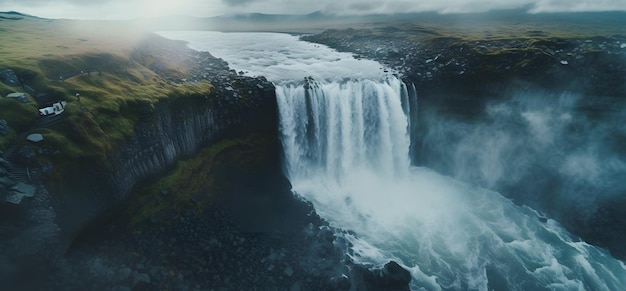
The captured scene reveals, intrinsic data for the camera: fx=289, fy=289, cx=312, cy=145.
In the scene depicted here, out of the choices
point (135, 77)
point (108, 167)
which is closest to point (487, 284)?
point (108, 167)

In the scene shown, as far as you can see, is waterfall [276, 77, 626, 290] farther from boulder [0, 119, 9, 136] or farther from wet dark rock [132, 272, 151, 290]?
boulder [0, 119, 9, 136]

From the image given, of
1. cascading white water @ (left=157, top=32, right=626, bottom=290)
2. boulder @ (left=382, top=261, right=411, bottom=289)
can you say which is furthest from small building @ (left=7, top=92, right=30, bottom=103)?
boulder @ (left=382, top=261, right=411, bottom=289)

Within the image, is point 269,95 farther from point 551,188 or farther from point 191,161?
point 551,188

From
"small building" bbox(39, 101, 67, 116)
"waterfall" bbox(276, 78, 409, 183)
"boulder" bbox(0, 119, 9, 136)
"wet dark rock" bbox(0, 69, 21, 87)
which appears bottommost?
"waterfall" bbox(276, 78, 409, 183)

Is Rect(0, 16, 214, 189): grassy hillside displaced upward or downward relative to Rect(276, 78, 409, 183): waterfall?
upward

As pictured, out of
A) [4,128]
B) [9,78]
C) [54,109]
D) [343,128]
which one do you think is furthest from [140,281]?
[343,128]
